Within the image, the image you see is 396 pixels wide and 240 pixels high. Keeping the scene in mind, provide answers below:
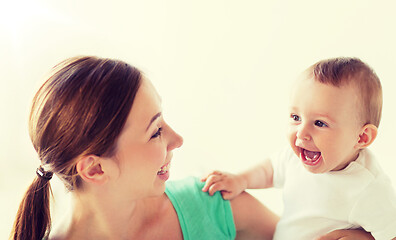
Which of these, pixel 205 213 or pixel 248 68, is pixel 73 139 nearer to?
pixel 205 213

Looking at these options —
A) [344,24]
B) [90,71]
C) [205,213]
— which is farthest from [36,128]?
[344,24]

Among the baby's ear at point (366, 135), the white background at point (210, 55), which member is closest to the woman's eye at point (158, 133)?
the baby's ear at point (366, 135)

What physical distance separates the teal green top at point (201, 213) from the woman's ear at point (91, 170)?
275mm

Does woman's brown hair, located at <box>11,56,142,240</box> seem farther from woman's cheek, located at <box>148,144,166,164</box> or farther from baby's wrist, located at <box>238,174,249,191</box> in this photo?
baby's wrist, located at <box>238,174,249,191</box>

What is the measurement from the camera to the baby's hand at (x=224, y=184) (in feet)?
A: 4.51

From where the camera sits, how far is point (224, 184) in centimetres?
139

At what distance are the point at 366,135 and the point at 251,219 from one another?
1.39ft

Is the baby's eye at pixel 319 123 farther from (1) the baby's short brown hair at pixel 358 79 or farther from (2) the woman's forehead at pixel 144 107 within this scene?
(2) the woman's forehead at pixel 144 107

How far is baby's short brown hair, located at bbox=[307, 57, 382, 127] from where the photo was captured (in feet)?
3.79

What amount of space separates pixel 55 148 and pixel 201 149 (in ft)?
3.32

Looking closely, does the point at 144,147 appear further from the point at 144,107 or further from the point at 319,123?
the point at 319,123

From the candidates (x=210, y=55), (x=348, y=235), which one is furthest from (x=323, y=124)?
(x=210, y=55)

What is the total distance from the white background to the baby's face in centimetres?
66

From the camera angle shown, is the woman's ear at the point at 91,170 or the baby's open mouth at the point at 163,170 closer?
the woman's ear at the point at 91,170
